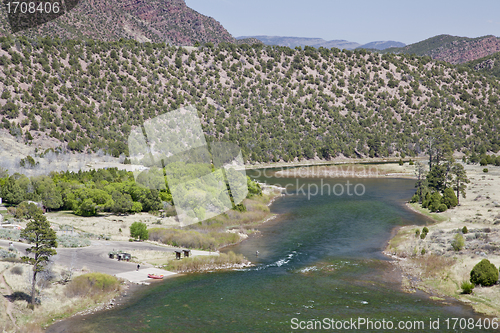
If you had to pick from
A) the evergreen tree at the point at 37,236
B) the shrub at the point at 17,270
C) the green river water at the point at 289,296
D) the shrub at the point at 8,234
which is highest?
the evergreen tree at the point at 37,236

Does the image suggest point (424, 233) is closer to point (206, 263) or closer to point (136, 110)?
point (206, 263)

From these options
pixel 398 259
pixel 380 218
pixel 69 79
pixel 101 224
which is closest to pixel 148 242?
pixel 101 224

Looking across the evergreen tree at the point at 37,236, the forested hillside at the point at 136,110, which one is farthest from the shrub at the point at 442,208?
the forested hillside at the point at 136,110

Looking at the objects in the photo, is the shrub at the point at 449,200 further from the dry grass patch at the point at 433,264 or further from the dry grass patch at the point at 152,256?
the dry grass patch at the point at 152,256

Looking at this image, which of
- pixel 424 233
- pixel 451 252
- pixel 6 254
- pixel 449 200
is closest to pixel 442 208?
pixel 449 200

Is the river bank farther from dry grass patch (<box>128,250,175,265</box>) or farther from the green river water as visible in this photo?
dry grass patch (<box>128,250,175,265</box>)
